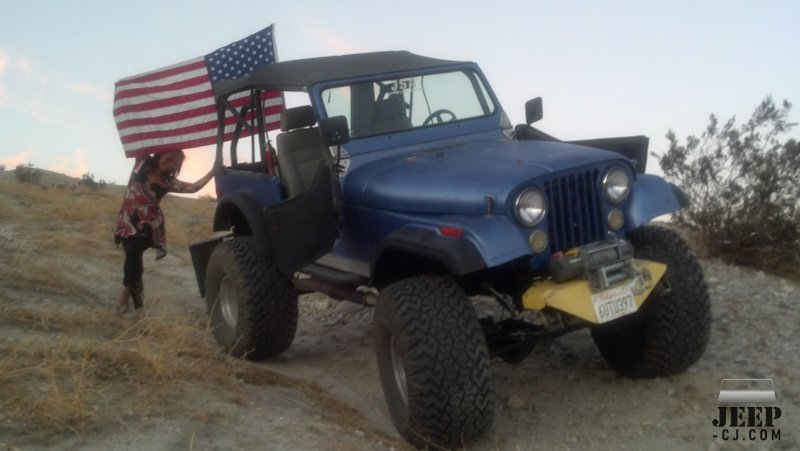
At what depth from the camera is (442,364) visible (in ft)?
13.1

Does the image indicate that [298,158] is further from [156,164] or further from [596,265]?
[596,265]

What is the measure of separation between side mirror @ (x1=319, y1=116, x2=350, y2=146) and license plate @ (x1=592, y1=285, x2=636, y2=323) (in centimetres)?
184

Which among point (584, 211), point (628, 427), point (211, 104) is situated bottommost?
point (628, 427)

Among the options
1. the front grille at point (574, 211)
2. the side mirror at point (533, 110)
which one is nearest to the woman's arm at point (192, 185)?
the side mirror at point (533, 110)

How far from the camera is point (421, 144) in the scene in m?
5.56

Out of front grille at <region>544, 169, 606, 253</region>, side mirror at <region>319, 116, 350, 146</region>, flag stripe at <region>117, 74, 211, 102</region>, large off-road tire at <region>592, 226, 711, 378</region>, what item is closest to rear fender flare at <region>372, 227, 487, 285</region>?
front grille at <region>544, 169, 606, 253</region>

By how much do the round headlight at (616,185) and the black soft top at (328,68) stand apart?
6.05 ft

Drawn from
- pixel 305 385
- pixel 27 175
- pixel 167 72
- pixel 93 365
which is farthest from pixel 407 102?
pixel 27 175

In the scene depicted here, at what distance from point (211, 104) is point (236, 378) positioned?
3.36m

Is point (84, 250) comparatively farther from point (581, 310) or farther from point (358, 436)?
point (581, 310)

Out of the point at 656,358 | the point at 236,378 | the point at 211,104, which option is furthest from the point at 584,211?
the point at 211,104

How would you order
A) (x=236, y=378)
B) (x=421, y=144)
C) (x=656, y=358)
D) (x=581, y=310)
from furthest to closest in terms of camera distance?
1. (x=421, y=144)
2. (x=236, y=378)
3. (x=656, y=358)
4. (x=581, y=310)

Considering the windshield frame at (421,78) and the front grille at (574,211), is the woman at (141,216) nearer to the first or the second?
the windshield frame at (421,78)

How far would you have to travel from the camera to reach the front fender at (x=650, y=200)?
4.58 meters
